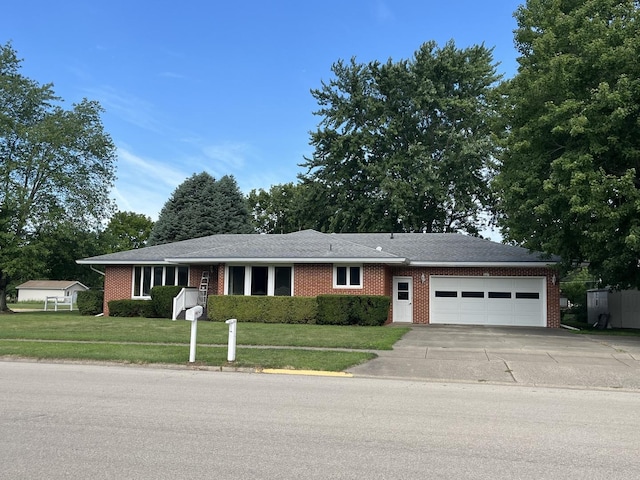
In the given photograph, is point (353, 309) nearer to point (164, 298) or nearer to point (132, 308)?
point (164, 298)

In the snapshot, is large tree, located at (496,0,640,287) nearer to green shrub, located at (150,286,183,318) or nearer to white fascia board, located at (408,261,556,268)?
white fascia board, located at (408,261,556,268)

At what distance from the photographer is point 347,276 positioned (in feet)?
76.0

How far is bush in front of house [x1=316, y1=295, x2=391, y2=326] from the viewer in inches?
838

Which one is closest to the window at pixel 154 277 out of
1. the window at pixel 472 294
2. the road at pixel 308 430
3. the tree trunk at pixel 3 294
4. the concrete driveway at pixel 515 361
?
the tree trunk at pixel 3 294

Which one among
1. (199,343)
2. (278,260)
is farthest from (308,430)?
(278,260)

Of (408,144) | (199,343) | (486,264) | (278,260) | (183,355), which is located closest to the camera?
(183,355)

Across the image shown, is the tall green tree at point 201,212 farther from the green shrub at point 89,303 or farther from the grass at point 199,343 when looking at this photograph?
the grass at point 199,343

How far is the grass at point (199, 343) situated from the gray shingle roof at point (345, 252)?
392 centimetres

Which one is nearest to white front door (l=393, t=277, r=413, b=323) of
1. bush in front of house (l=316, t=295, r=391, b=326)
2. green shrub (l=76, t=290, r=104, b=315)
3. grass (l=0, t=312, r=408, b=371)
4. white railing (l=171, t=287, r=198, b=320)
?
bush in front of house (l=316, t=295, r=391, b=326)

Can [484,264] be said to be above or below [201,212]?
below

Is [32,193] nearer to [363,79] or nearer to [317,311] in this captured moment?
[317,311]

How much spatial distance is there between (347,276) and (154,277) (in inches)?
401

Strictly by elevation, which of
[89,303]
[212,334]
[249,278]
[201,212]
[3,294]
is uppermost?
[201,212]

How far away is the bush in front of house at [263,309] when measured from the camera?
21984 mm
